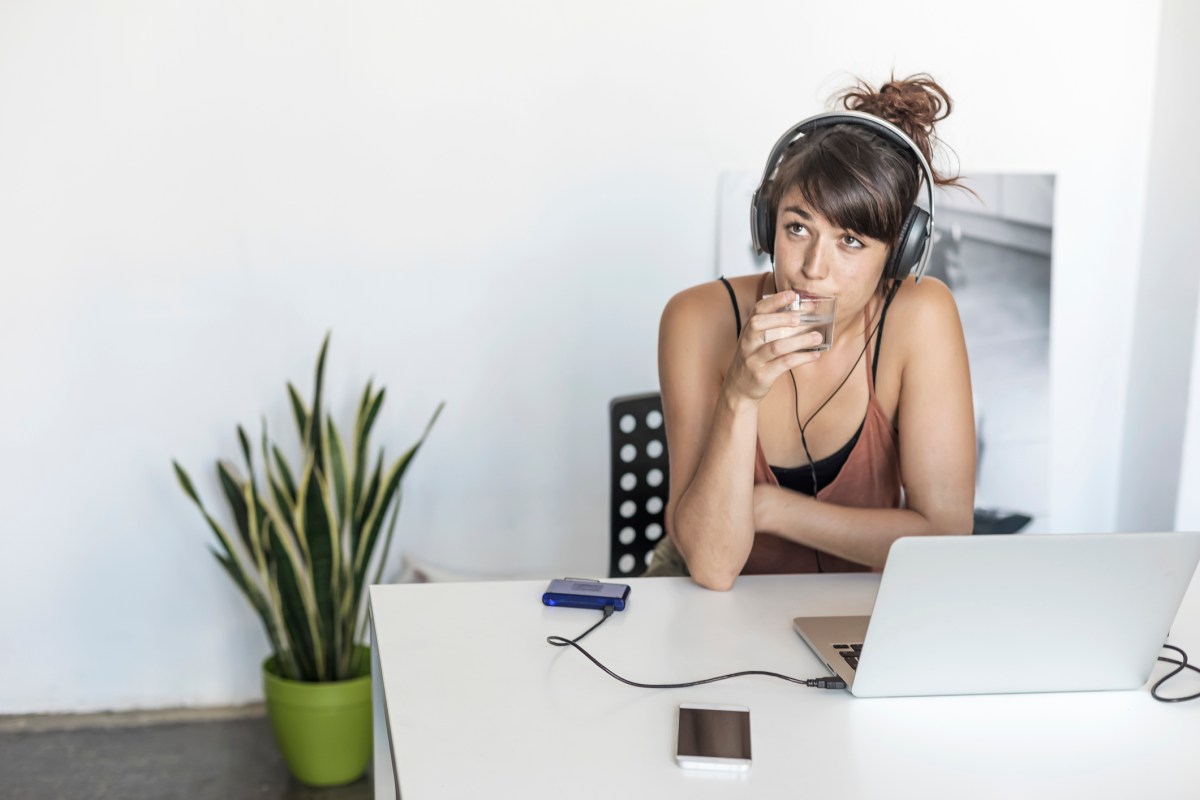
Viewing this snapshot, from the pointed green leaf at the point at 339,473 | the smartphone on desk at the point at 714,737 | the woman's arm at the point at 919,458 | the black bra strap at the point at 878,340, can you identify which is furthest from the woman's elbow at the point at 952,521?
the pointed green leaf at the point at 339,473

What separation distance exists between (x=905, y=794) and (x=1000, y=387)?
2.10 metres

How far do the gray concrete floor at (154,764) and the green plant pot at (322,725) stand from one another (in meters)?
0.04

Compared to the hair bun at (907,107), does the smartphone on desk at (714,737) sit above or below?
below

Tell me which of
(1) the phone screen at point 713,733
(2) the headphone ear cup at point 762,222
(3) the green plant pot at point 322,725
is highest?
(2) the headphone ear cup at point 762,222

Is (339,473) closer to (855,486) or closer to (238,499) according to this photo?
(238,499)

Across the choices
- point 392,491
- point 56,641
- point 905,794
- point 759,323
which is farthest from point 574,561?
point 905,794

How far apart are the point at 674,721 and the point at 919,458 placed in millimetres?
803

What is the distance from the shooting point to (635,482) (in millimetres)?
2033

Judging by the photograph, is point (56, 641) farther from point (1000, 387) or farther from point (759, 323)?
point (1000, 387)

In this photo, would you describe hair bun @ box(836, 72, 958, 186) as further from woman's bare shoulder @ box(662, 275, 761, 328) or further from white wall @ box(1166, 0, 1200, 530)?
white wall @ box(1166, 0, 1200, 530)

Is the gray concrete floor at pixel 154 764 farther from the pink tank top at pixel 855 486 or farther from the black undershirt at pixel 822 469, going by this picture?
the black undershirt at pixel 822 469

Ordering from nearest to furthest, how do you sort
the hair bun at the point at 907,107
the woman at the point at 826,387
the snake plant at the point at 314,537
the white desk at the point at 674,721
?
the white desk at the point at 674,721 → the woman at the point at 826,387 → the hair bun at the point at 907,107 → the snake plant at the point at 314,537

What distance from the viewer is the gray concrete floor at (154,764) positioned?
2.38 m

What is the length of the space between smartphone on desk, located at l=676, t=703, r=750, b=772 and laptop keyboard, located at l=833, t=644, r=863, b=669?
183mm
